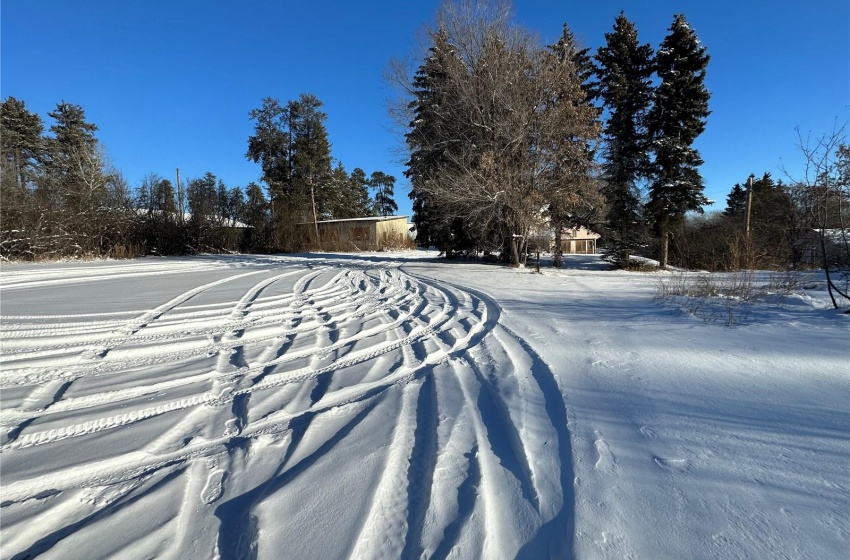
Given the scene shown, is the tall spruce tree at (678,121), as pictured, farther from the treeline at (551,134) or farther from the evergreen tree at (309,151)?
the evergreen tree at (309,151)

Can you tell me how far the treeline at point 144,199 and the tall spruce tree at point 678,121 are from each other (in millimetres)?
28447

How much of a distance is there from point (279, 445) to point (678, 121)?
2246cm

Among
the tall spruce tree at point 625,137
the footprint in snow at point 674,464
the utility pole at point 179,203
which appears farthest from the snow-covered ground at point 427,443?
the utility pole at point 179,203

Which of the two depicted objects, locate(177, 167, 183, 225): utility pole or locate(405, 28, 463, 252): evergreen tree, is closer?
locate(405, 28, 463, 252): evergreen tree

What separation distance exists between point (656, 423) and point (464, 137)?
1475 cm

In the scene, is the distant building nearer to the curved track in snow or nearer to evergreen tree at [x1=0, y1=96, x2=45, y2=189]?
the curved track in snow

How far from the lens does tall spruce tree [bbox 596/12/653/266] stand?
1925 cm

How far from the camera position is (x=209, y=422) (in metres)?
2.62

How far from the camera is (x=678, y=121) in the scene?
60.4 feet

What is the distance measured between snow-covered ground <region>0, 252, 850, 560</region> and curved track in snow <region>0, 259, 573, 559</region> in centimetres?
1

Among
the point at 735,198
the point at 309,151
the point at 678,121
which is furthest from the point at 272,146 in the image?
the point at 735,198

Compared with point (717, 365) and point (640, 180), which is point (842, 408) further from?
point (640, 180)

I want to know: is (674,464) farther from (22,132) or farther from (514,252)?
(22,132)

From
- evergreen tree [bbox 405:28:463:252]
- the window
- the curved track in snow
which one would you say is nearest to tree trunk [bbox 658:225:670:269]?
evergreen tree [bbox 405:28:463:252]
